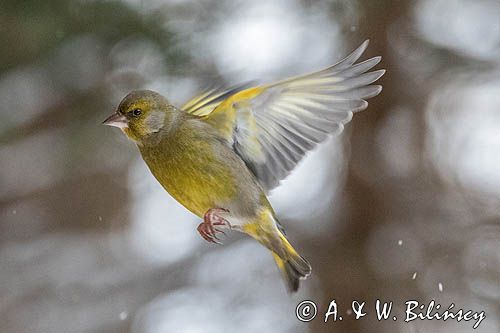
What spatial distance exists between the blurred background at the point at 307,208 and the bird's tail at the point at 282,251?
1.42m

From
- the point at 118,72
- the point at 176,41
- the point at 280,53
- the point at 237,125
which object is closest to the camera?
the point at 237,125

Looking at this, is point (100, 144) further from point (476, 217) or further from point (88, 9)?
point (476, 217)

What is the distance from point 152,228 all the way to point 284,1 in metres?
0.86

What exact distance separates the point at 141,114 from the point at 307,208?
191cm

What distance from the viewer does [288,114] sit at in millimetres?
883

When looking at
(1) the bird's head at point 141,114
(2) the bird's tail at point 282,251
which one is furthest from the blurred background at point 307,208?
(1) the bird's head at point 141,114

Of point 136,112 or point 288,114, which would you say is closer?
point 136,112

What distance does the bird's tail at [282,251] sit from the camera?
35.2 inches

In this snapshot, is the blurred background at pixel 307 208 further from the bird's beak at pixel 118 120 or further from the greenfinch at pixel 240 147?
the bird's beak at pixel 118 120

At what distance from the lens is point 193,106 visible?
1019 mm

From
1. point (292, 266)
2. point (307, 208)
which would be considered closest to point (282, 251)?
point (292, 266)

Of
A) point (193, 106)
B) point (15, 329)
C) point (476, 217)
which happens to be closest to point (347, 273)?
point (476, 217)

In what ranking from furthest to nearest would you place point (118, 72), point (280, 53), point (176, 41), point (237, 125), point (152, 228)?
point (152, 228) < point (280, 53) < point (118, 72) < point (176, 41) < point (237, 125)

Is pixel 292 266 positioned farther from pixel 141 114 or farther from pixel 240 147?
pixel 141 114
